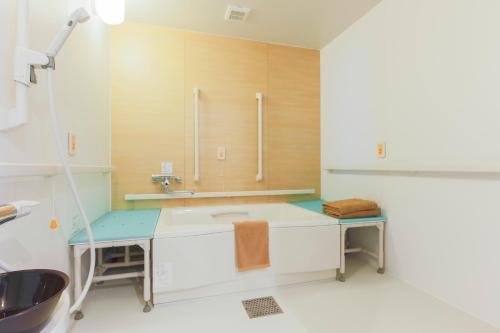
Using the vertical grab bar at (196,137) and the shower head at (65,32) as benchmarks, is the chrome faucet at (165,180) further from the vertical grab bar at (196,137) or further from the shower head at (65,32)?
the shower head at (65,32)

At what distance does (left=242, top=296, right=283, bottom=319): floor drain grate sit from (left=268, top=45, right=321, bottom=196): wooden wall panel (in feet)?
4.13

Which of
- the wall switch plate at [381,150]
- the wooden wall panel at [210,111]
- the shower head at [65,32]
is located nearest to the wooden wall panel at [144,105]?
the wooden wall panel at [210,111]

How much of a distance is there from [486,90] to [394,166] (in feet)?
2.32

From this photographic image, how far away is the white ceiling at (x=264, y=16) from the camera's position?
2076 mm

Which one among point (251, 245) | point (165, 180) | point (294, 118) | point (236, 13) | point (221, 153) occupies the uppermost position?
point (236, 13)

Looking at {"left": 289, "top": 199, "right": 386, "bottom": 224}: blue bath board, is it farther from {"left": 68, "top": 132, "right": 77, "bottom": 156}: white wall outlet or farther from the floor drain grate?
{"left": 68, "top": 132, "right": 77, "bottom": 156}: white wall outlet

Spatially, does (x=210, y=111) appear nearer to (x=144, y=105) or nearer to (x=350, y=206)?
(x=144, y=105)

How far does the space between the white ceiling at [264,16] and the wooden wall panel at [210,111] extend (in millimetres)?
126

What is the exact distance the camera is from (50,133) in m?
1.27

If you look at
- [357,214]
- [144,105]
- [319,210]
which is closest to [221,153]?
[144,105]

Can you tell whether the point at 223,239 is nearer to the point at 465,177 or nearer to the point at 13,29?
the point at 13,29

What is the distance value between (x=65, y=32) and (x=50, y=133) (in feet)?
1.78

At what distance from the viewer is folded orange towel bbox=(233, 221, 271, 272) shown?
1.69 metres

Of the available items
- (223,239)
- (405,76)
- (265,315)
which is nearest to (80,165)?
(223,239)
